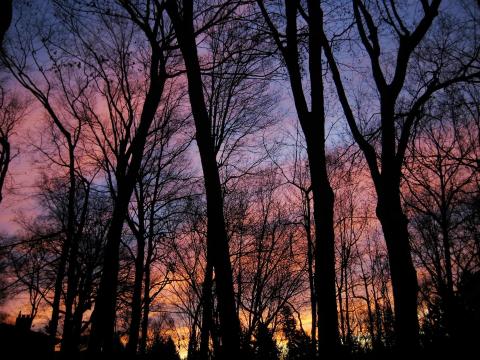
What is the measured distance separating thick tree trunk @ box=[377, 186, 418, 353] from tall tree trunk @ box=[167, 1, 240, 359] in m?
3.07

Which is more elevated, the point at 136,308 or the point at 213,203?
the point at 213,203

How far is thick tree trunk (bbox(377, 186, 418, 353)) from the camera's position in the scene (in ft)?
20.7

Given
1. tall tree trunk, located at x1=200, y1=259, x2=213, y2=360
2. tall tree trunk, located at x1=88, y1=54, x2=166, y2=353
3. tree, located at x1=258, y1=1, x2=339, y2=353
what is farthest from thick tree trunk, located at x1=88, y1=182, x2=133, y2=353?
tree, located at x1=258, y1=1, x2=339, y2=353

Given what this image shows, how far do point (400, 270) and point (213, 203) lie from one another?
3.71m

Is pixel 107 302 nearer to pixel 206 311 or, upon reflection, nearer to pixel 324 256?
pixel 206 311

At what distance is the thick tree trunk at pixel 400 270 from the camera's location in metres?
6.31

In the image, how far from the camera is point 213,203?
5883 mm

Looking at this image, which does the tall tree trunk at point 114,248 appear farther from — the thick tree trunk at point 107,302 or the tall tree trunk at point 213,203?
the tall tree trunk at point 213,203

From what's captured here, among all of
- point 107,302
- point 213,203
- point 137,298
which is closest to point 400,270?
point 213,203

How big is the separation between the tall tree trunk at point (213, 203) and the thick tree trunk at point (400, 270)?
10.1ft

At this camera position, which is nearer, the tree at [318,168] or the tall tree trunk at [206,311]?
the tree at [318,168]

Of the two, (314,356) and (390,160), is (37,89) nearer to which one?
(390,160)

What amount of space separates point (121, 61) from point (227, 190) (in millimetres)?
5779

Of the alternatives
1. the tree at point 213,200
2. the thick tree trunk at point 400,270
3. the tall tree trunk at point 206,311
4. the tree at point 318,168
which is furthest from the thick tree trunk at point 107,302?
the thick tree trunk at point 400,270
